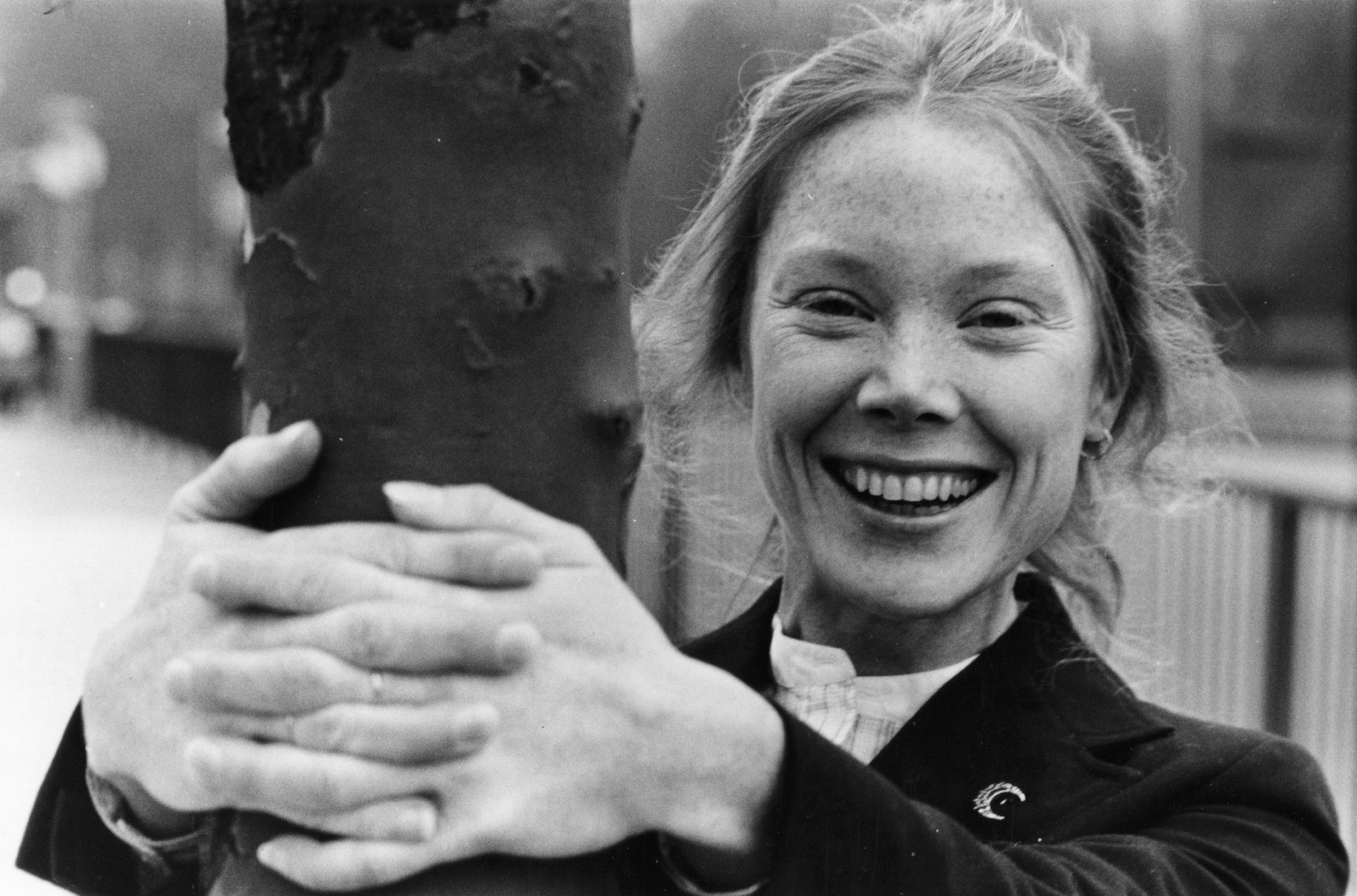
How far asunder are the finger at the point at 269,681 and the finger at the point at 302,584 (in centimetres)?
3

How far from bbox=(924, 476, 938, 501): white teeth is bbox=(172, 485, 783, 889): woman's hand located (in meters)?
0.65

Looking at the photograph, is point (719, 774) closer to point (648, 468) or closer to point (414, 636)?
point (414, 636)

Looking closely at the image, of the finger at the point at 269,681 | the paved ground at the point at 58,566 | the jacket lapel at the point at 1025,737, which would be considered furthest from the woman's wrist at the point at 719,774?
the paved ground at the point at 58,566

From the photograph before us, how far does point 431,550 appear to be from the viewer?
1163mm

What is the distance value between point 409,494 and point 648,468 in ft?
6.02

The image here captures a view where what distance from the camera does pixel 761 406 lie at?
2.04 meters

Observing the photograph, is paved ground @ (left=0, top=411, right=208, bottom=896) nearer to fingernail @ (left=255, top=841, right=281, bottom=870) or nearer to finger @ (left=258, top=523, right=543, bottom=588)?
fingernail @ (left=255, top=841, right=281, bottom=870)

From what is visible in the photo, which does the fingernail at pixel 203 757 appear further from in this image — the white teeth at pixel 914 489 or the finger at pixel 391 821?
the white teeth at pixel 914 489

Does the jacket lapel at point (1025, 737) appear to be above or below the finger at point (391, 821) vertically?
below

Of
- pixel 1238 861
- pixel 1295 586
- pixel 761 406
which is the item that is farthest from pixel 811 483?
pixel 1295 586

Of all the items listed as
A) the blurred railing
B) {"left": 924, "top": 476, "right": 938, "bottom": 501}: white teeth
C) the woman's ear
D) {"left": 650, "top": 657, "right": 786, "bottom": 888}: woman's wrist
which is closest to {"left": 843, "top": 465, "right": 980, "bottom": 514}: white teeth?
{"left": 924, "top": 476, "right": 938, "bottom": 501}: white teeth

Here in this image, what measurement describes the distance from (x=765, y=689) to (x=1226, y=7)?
17.3m

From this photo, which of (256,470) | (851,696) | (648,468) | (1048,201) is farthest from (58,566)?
(256,470)

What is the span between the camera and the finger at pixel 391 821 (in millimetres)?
1140
